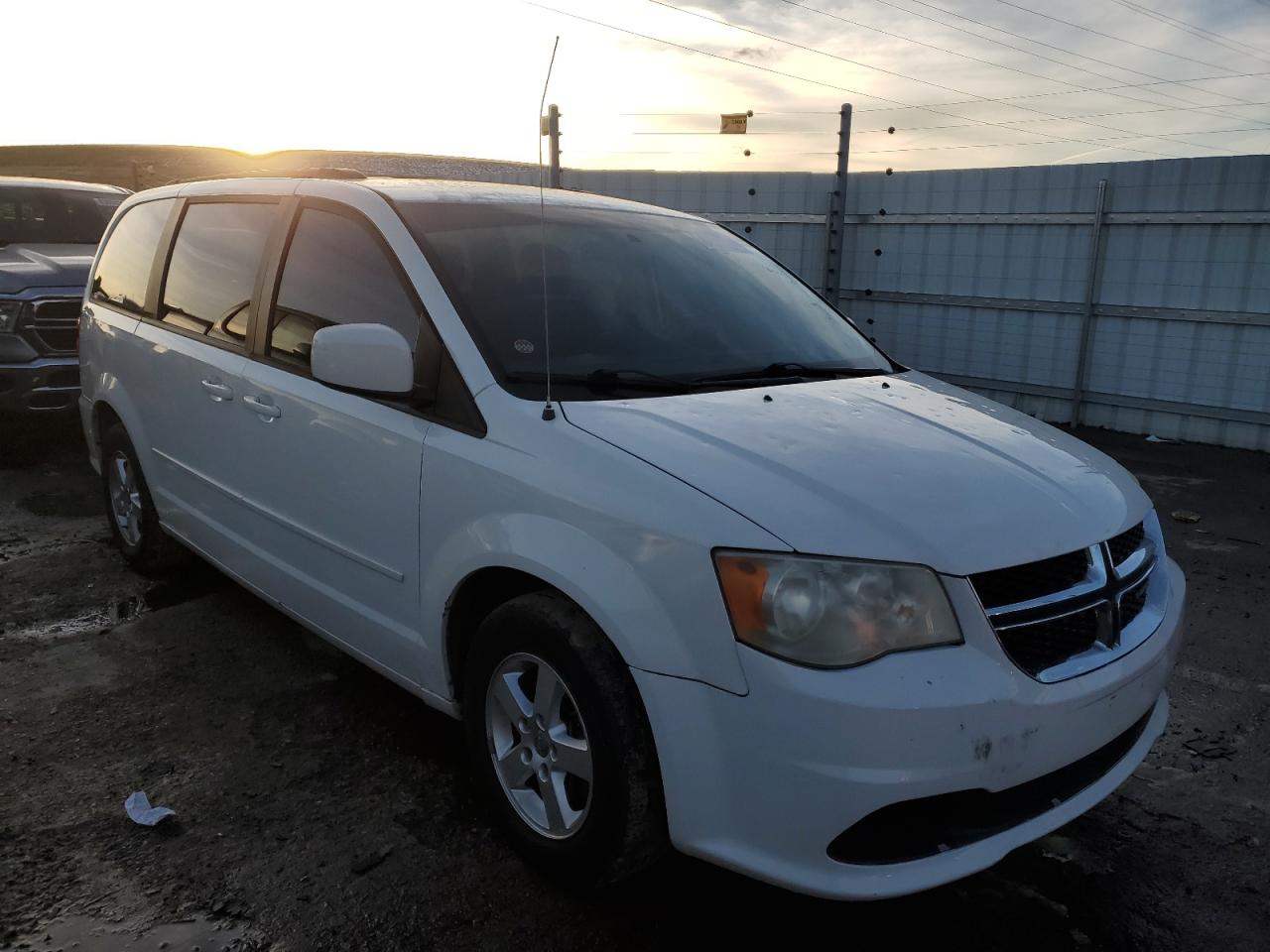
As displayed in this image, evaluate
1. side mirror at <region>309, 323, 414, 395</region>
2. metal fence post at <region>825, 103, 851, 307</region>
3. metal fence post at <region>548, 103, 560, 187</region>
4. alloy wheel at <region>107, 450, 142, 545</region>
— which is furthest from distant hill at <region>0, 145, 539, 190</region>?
side mirror at <region>309, 323, 414, 395</region>

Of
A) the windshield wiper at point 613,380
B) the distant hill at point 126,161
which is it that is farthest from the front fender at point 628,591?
the distant hill at point 126,161

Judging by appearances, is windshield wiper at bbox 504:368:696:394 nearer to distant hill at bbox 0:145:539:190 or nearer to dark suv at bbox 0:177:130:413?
dark suv at bbox 0:177:130:413

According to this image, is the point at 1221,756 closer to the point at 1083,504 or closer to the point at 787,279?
the point at 1083,504

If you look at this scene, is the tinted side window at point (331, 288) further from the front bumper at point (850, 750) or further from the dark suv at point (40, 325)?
the dark suv at point (40, 325)

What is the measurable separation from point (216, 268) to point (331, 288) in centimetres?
95

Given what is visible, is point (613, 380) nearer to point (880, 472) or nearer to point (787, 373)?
point (787, 373)

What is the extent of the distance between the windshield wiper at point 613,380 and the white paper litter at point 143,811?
1.58 meters

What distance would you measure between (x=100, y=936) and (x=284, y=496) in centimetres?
136

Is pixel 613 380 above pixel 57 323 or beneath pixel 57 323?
above

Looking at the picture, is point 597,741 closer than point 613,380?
Yes

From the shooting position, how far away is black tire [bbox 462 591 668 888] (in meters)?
2.15

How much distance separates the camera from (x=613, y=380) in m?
2.68

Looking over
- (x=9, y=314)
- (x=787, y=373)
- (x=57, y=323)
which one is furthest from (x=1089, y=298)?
(x=9, y=314)

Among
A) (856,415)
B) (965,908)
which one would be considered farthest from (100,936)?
(856,415)
